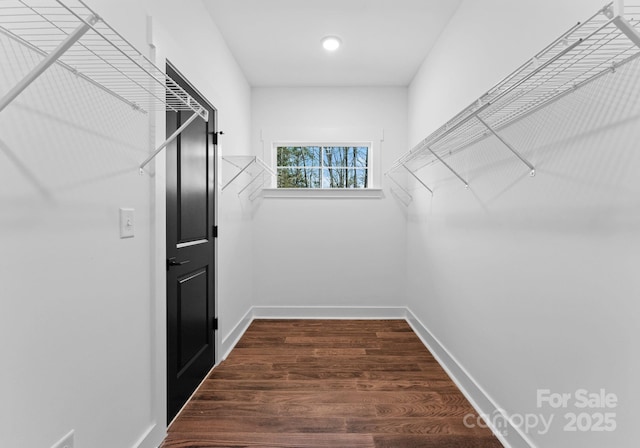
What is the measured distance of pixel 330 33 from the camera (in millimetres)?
2607

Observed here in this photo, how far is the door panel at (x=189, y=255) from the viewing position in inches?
71.6

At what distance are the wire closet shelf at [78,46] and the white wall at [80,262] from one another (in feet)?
0.23

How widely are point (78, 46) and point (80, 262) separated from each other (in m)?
0.75

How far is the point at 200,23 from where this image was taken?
220 centimetres

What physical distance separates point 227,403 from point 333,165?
8.48 feet

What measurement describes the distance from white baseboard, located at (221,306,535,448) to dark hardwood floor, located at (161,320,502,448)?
6 cm

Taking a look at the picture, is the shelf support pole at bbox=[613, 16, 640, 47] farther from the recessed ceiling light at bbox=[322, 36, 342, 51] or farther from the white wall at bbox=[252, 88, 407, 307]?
the white wall at bbox=[252, 88, 407, 307]

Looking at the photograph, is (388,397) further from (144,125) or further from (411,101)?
(411,101)

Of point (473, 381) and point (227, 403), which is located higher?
point (473, 381)

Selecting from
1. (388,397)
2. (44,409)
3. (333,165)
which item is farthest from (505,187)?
(333,165)

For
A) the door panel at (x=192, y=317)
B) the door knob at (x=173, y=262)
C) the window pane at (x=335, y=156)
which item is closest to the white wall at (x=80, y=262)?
the door knob at (x=173, y=262)

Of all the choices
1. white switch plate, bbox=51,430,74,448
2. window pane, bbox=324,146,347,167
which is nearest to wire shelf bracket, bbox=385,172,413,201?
window pane, bbox=324,146,347,167

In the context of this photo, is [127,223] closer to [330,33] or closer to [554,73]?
[554,73]

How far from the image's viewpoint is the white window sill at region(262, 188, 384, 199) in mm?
3602
